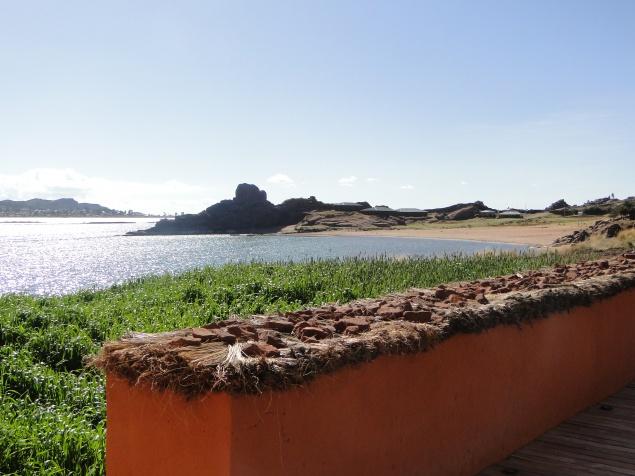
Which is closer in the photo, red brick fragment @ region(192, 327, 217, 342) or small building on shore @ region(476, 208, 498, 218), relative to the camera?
red brick fragment @ region(192, 327, 217, 342)

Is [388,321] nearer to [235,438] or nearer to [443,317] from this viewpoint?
[443,317]

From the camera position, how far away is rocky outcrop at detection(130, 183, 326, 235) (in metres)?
108

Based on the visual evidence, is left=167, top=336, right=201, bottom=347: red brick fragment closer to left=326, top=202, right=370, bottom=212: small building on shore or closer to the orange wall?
the orange wall

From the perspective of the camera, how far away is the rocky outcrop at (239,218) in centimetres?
10756

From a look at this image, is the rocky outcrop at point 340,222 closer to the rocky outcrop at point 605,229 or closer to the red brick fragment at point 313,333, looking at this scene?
the rocky outcrop at point 605,229

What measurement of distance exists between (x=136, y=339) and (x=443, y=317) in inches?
63.0

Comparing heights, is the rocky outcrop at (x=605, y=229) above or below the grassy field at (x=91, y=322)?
above

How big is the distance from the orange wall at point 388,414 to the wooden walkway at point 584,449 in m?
0.09

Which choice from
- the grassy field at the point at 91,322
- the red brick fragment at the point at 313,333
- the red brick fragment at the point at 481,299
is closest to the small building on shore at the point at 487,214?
the grassy field at the point at 91,322

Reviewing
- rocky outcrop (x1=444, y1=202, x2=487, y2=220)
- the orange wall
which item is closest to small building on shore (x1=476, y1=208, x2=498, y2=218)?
rocky outcrop (x1=444, y1=202, x2=487, y2=220)

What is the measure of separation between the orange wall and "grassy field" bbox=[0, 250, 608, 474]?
2.32 meters

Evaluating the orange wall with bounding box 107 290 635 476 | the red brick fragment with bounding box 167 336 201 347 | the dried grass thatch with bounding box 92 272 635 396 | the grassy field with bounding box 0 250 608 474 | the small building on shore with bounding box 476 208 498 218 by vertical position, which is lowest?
the grassy field with bounding box 0 250 608 474

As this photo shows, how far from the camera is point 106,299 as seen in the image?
1370 cm

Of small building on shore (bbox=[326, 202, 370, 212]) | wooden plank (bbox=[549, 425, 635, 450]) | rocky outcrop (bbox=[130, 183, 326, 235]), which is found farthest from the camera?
small building on shore (bbox=[326, 202, 370, 212])
